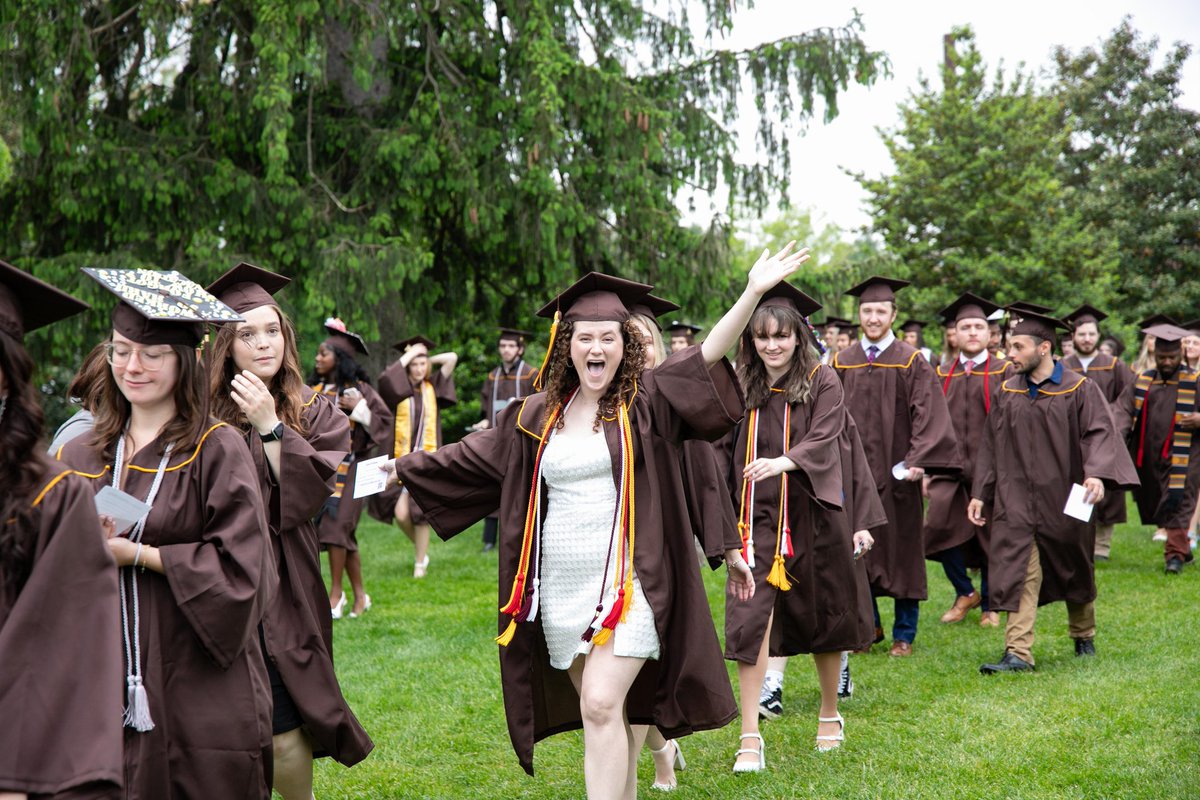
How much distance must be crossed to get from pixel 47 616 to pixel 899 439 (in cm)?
666

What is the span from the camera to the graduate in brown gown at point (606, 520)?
431 centimetres

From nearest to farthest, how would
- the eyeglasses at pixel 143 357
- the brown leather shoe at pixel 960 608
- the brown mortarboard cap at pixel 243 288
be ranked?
the eyeglasses at pixel 143 357 < the brown mortarboard cap at pixel 243 288 < the brown leather shoe at pixel 960 608

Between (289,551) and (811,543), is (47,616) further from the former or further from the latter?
(811,543)

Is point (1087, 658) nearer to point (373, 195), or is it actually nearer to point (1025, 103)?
point (373, 195)

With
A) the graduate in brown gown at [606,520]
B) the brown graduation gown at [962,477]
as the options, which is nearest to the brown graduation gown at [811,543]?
the graduate in brown gown at [606,520]

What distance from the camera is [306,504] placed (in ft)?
14.1

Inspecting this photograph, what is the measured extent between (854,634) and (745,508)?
831 mm

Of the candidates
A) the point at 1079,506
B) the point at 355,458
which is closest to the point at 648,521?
the point at 1079,506

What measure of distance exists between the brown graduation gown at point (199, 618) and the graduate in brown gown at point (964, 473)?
6.26 m

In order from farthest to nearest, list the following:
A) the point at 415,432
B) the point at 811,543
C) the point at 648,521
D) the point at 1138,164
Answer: the point at 1138,164 → the point at 415,432 → the point at 811,543 → the point at 648,521

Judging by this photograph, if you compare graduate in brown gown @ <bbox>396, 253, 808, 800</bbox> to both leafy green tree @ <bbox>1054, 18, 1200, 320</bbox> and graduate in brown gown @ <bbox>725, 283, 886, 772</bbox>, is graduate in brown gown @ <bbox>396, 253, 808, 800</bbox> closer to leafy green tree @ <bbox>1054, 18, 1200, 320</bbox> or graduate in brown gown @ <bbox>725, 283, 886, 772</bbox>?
graduate in brown gown @ <bbox>725, 283, 886, 772</bbox>

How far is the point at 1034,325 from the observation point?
774cm

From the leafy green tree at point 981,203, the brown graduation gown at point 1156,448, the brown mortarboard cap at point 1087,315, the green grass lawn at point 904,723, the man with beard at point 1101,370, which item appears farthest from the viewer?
the leafy green tree at point 981,203

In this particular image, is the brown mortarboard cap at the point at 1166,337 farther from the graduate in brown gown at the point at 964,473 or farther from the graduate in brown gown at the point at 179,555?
the graduate in brown gown at the point at 179,555
